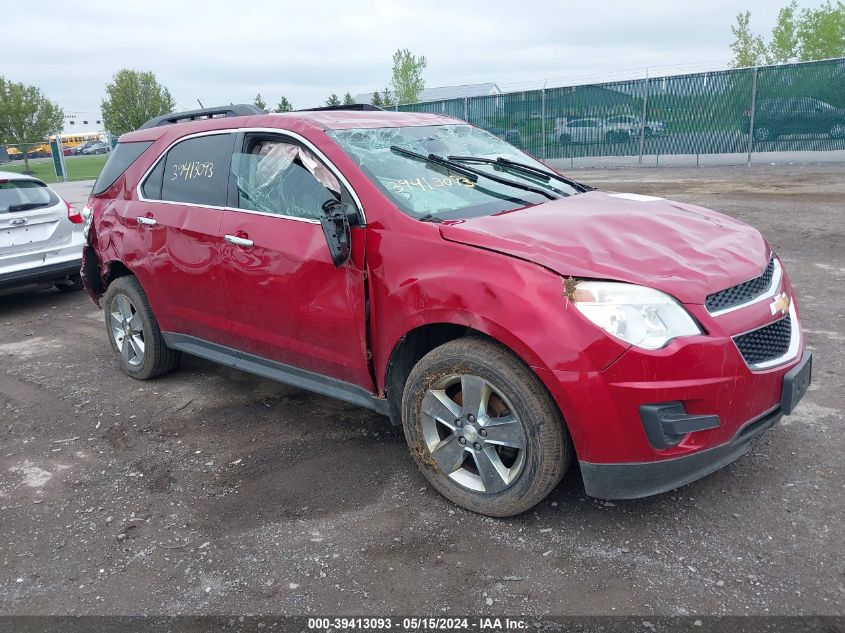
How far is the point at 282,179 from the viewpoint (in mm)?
3904

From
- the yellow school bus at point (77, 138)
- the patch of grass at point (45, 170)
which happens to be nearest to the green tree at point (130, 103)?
the patch of grass at point (45, 170)

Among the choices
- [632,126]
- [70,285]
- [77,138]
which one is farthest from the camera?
[77,138]

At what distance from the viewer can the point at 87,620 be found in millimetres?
2693

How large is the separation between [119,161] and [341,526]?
3408 millimetres

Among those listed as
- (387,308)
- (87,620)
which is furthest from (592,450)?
(87,620)

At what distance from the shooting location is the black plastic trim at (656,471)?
2795 mm

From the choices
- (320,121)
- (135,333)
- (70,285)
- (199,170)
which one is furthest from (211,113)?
(70,285)

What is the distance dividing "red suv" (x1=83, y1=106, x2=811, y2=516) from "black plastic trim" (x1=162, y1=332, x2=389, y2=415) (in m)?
0.01

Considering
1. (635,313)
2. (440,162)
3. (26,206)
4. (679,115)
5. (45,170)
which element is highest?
(440,162)

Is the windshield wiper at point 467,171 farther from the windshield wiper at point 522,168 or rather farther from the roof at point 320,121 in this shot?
the roof at point 320,121

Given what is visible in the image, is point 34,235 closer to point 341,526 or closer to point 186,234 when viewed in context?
point 186,234

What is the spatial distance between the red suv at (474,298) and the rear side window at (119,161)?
40cm

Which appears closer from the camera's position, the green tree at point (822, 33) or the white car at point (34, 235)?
the white car at point (34, 235)

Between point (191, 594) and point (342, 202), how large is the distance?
6.22 feet
